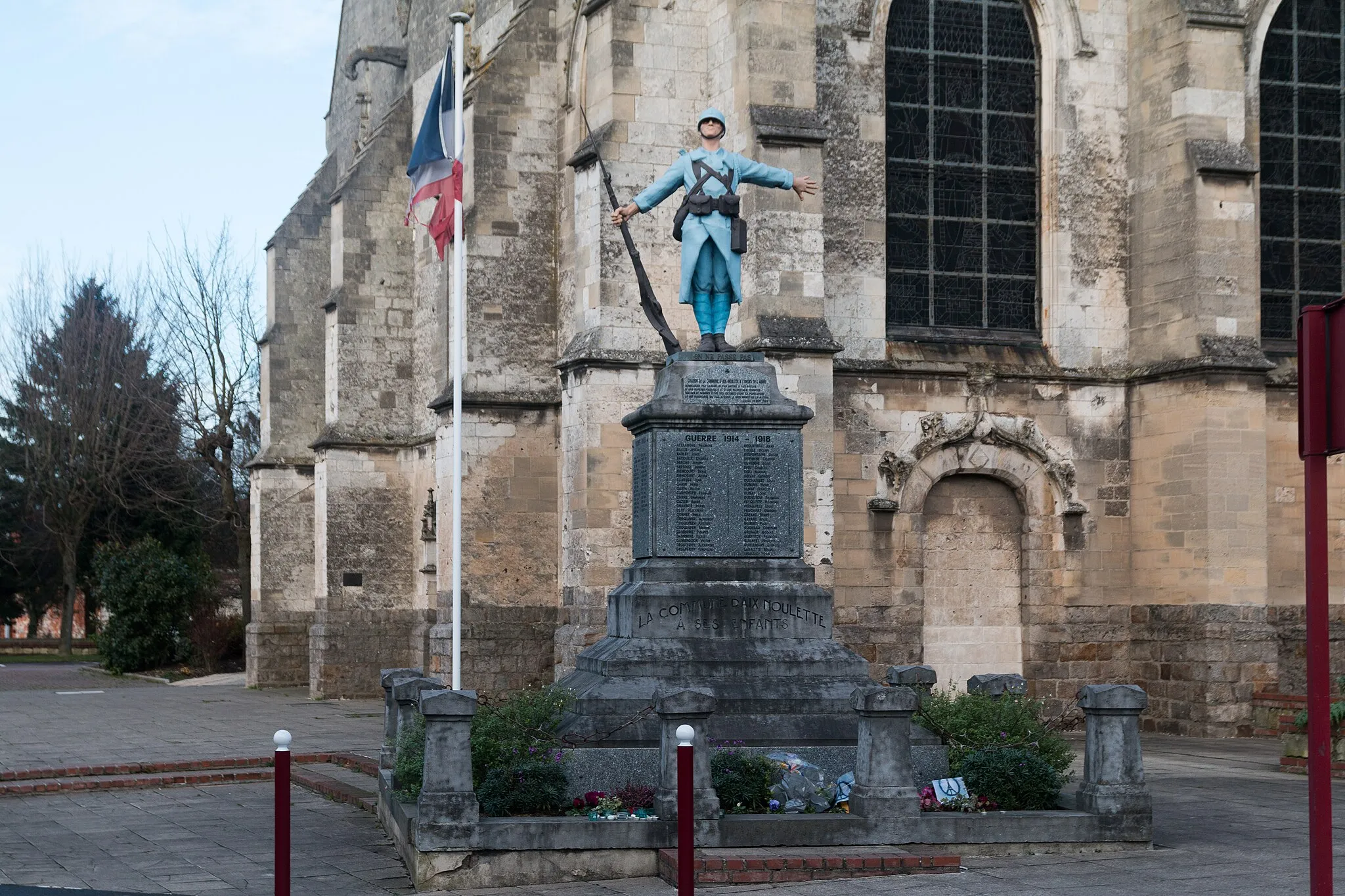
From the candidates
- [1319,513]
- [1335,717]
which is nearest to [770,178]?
[1335,717]

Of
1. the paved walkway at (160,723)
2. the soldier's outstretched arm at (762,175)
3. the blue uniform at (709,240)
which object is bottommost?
the paved walkway at (160,723)

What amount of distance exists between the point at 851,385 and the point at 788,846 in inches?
444

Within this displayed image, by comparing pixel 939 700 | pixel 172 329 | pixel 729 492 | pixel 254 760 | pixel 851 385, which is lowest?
pixel 254 760

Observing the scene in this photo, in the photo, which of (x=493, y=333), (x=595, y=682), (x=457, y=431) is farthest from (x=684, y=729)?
(x=493, y=333)

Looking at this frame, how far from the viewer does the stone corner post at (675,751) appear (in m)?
9.73

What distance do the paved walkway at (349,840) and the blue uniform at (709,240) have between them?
421 centimetres

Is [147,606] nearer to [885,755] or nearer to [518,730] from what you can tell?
[518,730]

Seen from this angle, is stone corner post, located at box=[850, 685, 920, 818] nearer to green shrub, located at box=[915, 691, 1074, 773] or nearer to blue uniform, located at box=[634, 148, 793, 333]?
green shrub, located at box=[915, 691, 1074, 773]

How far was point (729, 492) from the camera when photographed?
11516 millimetres

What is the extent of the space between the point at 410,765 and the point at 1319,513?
7.21 metres

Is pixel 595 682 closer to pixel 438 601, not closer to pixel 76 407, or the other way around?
pixel 438 601

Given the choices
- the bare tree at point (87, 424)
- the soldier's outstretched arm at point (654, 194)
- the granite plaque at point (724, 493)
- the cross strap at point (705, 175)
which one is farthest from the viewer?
the bare tree at point (87, 424)

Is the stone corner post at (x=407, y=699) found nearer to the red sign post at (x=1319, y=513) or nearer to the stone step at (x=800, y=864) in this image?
the stone step at (x=800, y=864)

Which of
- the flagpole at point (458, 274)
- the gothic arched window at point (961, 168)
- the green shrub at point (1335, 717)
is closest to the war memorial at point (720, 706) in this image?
the flagpole at point (458, 274)
